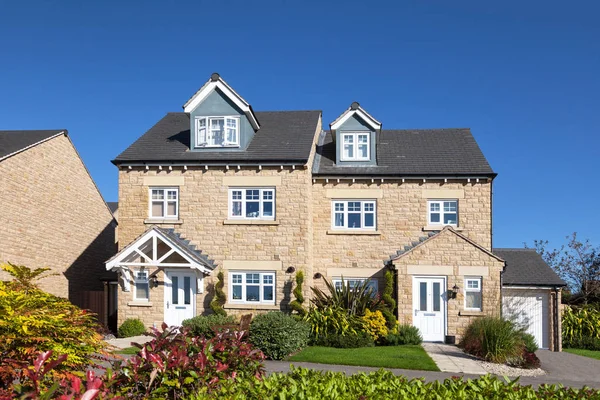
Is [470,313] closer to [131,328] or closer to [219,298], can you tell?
[219,298]

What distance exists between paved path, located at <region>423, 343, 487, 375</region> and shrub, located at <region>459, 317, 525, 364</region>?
0.46 metres

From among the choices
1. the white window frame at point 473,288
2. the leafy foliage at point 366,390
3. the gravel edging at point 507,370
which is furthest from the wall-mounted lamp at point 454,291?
the leafy foliage at point 366,390

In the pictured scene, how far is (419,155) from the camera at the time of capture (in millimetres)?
23266

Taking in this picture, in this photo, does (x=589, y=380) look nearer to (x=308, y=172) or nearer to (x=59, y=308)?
(x=308, y=172)

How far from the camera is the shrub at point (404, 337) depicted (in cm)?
1909

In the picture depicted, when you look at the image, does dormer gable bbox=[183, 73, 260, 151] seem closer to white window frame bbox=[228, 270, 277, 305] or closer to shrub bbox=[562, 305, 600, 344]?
white window frame bbox=[228, 270, 277, 305]

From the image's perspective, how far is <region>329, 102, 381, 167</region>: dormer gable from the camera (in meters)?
22.6

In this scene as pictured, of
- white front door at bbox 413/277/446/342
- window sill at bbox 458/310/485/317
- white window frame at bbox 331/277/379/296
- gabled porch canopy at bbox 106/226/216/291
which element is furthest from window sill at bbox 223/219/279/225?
window sill at bbox 458/310/485/317

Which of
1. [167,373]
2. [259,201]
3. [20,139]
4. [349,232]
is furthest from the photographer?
[20,139]

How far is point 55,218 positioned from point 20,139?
12.0 feet

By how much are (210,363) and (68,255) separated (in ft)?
65.6

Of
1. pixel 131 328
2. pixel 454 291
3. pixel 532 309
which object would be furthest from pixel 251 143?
pixel 532 309

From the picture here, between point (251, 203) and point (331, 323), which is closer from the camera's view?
point (331, 323)

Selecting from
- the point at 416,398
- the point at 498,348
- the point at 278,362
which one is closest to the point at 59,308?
the point at 416,398
